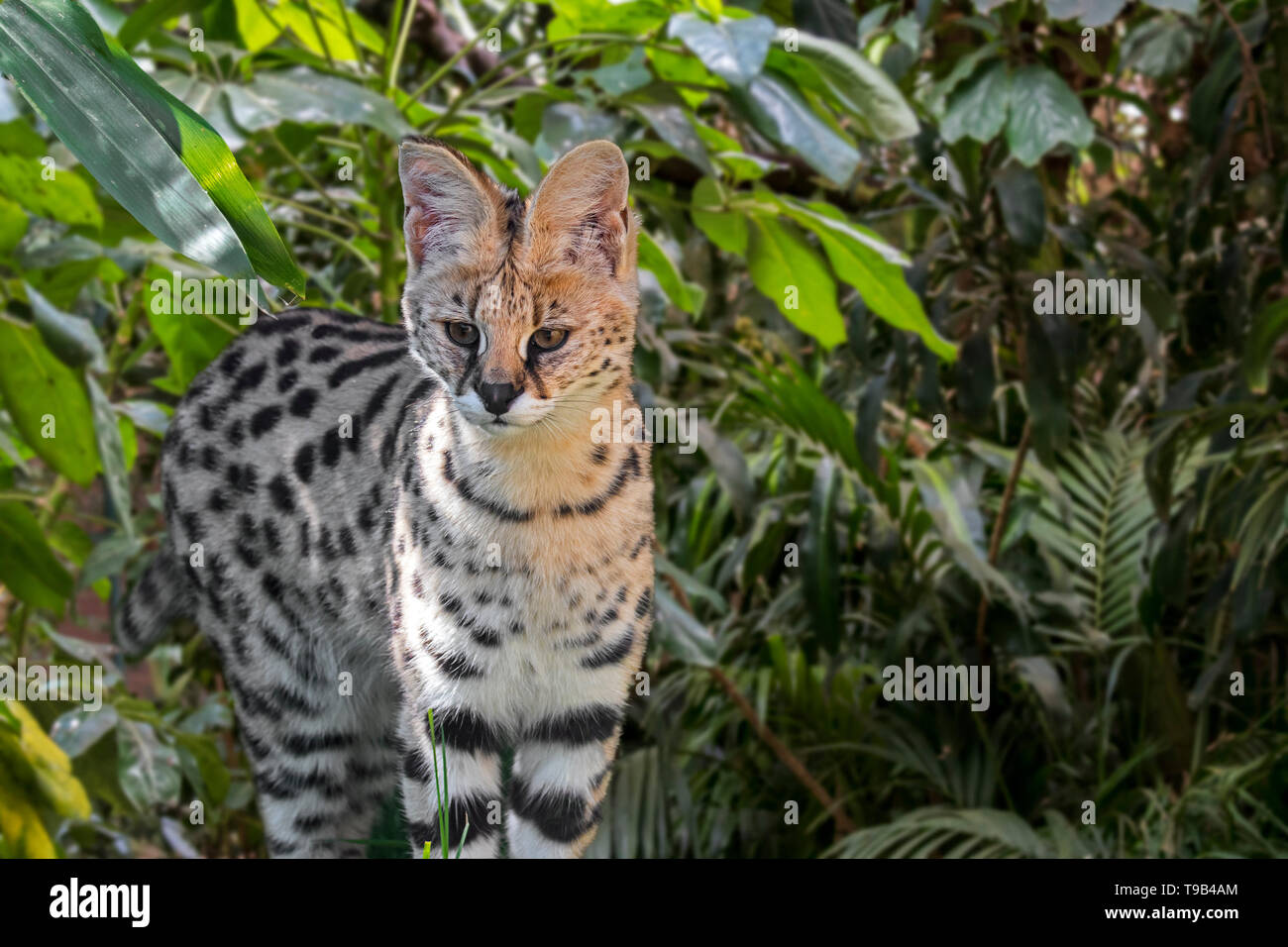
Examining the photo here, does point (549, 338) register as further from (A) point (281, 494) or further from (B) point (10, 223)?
(B) point (10, 223)

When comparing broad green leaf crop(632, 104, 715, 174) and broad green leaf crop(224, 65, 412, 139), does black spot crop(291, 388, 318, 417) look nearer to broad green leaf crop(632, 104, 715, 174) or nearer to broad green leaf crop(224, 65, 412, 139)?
broad green leaf crop(224, 65, 412, 139)

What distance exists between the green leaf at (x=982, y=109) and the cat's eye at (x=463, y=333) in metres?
1.91

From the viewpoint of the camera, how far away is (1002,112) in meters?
2.90

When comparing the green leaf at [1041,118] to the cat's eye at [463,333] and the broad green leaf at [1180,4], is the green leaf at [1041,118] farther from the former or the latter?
the cat's eye at [463,333]

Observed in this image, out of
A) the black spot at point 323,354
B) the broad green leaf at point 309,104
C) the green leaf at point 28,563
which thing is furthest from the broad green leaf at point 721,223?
the green leaf at point 28,563

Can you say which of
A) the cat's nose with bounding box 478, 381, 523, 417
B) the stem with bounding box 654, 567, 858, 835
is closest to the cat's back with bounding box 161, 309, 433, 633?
the cat's nose with bounding box 478, 381, 523, 417

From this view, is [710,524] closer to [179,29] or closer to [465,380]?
[179,29]

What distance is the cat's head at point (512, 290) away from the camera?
4.08 feet

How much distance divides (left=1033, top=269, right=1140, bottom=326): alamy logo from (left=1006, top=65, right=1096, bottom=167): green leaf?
50 cm

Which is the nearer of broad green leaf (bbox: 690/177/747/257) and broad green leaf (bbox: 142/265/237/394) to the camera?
broad green leaf (bbox: 690/177/747/257)

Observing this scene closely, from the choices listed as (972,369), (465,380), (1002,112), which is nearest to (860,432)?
(972,369)

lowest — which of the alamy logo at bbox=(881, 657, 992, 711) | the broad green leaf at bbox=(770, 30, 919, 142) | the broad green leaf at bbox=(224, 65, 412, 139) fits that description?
the alamy logo at bbox=(881, 657, 992, 711)

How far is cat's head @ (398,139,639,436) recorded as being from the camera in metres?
1.24
